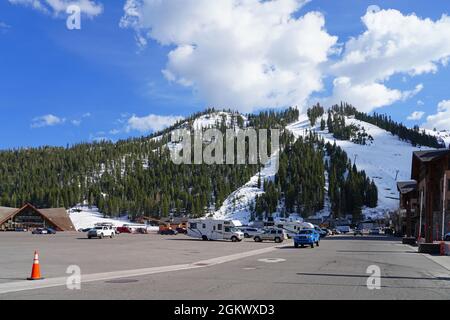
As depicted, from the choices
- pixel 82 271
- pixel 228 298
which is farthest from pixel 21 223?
pixel 228 298

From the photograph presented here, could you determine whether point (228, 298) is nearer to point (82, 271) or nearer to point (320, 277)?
point (320, 277)

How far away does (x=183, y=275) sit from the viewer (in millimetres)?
19016

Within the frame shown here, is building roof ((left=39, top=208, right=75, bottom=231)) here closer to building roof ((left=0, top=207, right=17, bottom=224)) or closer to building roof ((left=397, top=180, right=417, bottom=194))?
building roof ((left=0, top=207, right=17, bottom=224))

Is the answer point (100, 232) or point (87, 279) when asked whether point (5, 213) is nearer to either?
point (100, 232)

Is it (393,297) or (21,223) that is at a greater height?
(393,297)

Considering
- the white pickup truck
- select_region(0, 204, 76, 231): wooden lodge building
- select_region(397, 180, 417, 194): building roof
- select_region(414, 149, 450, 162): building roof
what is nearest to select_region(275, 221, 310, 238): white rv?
select_region(414, 149, 450, 162): building roof

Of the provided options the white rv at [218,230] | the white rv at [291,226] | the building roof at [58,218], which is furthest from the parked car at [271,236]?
the building roof at [58,218]

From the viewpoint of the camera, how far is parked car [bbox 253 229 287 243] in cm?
5844

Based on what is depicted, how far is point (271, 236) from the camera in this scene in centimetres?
5912

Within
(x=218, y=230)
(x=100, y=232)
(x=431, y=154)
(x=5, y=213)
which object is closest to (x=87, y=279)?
(x=218, y=230)

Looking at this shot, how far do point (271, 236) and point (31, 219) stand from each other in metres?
100.0

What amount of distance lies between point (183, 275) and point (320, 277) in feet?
17.6

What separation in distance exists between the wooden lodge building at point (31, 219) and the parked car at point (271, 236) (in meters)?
90.2

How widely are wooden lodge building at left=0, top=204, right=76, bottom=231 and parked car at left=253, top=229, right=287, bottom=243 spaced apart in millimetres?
90245
